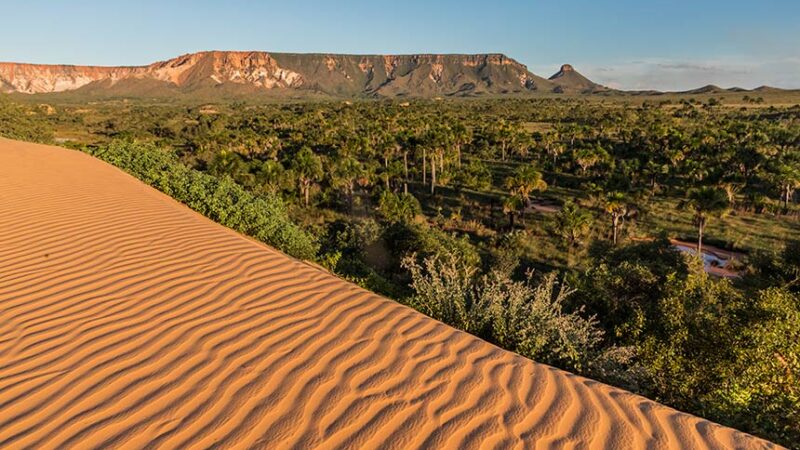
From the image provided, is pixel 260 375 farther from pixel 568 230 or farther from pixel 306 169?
pixel 306 169

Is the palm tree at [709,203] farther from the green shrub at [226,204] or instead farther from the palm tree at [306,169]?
the palm tree at [306,169]

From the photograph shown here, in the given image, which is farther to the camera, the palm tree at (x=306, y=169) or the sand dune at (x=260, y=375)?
the palm tree at (x=306, y=169)

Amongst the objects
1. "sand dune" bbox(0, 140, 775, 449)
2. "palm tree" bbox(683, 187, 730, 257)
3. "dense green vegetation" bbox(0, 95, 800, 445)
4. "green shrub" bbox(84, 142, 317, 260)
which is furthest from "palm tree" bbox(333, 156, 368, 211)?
"sand dune" bbox(0, 140, 775, 449)

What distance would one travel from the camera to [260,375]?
3.48 m

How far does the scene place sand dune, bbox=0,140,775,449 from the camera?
116 inches

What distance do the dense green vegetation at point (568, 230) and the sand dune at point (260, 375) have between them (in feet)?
4.69

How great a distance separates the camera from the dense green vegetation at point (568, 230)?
536cm

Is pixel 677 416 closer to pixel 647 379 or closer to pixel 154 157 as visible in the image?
pixel 647 379

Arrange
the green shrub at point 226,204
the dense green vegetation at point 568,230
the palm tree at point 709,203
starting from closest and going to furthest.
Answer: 1. the dense green vegetation at point 568,230
2. the green shrub at point 226,204
3. the palm tree at point 709,203

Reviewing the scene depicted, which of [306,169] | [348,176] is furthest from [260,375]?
[348,176]

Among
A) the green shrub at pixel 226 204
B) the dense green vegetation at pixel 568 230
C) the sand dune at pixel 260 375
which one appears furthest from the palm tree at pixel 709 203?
the sand dune at pixel 260 375

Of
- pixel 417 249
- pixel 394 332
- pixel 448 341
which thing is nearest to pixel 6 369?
pixel 394 332

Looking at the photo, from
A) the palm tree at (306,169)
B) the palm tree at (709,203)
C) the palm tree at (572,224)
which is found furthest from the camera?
the palm tree at (306,169)

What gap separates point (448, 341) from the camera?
4.16 meters
